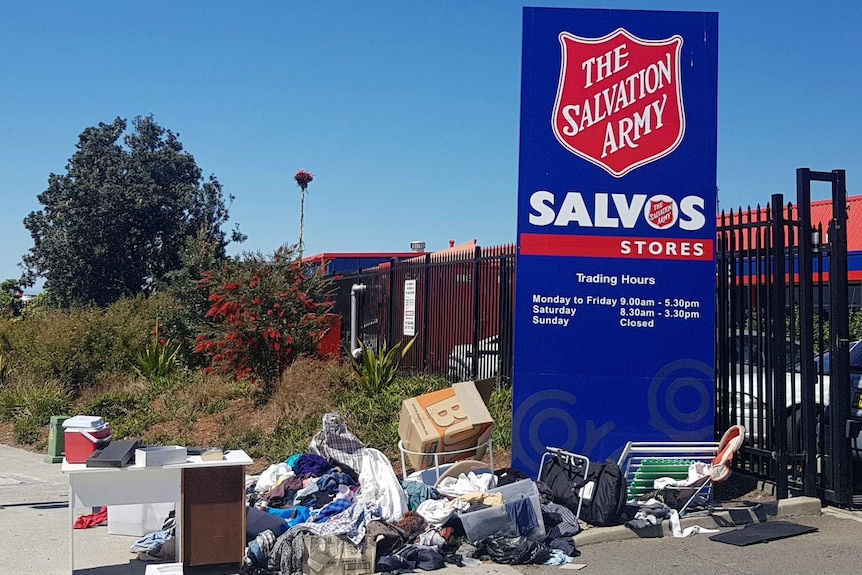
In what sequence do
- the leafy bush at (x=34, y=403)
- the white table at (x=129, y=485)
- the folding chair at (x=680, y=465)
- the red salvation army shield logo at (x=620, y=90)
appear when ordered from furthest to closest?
the leafy bush at (x=34, y=403), the red salvation army shield logo at (x=620, y=90), the folding chair at (x=680, y=465), the white table at (x=129, y=485)

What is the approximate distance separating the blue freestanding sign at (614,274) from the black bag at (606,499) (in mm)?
811

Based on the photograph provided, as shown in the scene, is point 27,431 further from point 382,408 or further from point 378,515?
point 378,515

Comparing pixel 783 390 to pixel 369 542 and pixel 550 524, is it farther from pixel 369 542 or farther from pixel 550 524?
pixel 369 542

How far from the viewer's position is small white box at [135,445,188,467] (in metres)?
6.44

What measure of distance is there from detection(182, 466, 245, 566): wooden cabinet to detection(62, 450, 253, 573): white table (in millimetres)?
54

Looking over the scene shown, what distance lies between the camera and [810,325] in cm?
812

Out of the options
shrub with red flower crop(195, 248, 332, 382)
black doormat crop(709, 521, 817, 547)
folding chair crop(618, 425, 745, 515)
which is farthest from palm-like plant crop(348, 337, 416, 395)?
black doormat crop(709, 521, 817, 547)

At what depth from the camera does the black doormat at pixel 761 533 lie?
7.16m

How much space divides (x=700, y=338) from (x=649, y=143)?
1.97 meters

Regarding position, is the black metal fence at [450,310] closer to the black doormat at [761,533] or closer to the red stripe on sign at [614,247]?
the red stripe on sign at [614,247]

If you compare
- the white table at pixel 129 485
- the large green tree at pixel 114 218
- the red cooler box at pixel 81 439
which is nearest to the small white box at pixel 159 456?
the white table at pixel 129 485

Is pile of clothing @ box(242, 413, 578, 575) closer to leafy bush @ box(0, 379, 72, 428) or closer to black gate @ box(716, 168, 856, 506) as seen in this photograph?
black gate @ box(716, 168, 856, 506)

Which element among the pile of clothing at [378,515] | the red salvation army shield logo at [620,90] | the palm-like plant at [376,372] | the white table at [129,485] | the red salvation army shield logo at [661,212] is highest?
the red salvation army shield logo at [620,90]

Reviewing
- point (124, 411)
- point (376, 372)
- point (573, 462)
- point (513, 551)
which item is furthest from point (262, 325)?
point (513, 551)
